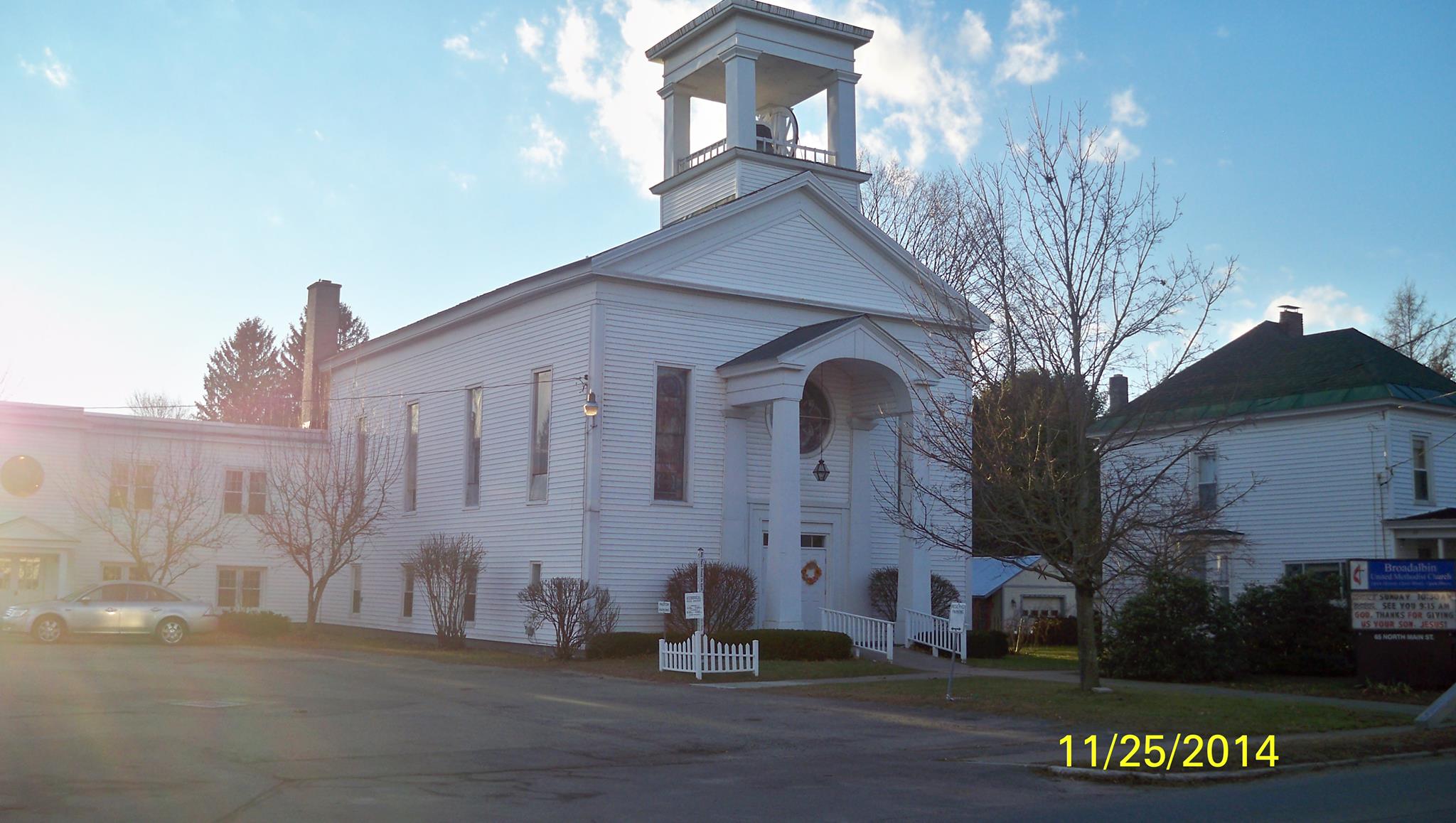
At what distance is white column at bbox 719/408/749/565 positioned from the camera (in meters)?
27.7

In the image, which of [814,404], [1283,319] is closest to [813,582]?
[814,404]

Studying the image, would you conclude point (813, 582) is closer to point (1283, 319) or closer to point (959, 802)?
point (959, 802)

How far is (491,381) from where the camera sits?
30.4 meters

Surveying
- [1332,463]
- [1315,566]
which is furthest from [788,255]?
[1315,566]

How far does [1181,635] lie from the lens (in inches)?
941

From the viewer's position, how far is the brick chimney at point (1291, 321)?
42.8 m

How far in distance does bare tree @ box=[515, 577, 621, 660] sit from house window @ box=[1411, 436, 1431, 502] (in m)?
23.3

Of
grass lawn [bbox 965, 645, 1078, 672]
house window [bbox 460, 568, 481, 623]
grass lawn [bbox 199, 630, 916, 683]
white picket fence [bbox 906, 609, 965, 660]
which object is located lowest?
grass lawn [bbox 965, 645, 1078, 672]

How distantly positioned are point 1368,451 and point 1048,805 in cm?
2808

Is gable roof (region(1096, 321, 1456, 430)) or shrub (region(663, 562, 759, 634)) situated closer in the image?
shrub (region(663, 562, 759, 634))

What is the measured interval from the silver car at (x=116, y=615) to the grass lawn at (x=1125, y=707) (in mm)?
16869

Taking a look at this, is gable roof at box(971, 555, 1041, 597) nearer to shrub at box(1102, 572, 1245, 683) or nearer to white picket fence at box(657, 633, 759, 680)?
shrub at box(1102, 572, 1245, 683)

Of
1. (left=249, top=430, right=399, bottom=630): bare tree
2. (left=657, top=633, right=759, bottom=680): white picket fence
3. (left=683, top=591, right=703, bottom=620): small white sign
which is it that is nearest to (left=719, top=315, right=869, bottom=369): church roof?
(left=683, top=591, right=703, bottom=620): small white sign
